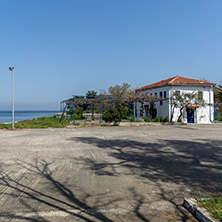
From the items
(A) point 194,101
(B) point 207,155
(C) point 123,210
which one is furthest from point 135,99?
(C) point 123,210

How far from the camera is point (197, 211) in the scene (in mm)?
3443

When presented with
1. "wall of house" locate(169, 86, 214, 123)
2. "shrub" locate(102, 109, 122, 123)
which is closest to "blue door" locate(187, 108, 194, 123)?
"wall of house" locate(169, 86, 214, 123)

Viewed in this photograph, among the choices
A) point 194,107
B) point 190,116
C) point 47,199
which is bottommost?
point 47,199

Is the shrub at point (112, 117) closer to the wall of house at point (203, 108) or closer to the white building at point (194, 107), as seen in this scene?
the white building at point (194, 107)

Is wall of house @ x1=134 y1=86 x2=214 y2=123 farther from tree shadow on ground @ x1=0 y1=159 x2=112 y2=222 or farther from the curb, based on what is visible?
the curb

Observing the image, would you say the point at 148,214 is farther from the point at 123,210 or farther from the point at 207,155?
the point at 207,155

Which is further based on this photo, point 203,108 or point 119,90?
point 119,90

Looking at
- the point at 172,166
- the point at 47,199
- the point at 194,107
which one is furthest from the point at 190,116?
the point at 47,199

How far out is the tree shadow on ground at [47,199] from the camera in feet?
11.3

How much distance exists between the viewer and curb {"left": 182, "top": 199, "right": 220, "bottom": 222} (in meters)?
3.16

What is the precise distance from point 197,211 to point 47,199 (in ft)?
8.42

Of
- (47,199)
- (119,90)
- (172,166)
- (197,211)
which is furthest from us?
(119,90)

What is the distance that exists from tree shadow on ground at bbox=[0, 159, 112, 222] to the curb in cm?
134

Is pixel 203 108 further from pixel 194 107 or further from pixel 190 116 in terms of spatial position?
pixel 190 116
